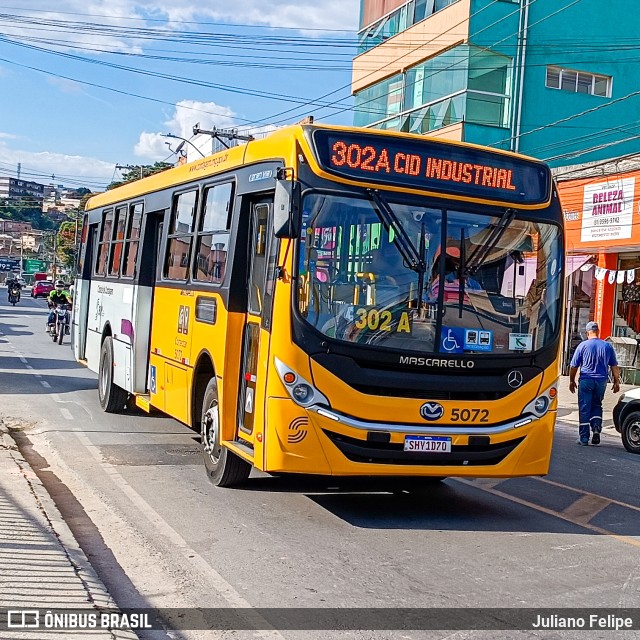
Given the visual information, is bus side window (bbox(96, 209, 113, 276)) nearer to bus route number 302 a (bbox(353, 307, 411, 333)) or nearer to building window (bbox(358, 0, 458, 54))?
bus route number 302 a (bbox(353, 307, 411, 333))

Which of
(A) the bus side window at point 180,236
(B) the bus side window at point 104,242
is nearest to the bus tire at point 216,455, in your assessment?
(A) the bus side window at point 180,236

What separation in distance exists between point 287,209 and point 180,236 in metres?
3.68

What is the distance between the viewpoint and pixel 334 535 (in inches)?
293

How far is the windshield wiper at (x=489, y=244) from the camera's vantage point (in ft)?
25.7

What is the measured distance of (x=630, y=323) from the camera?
23797 mm

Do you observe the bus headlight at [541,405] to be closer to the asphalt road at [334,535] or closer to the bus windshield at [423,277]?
the bus windshield at [423,277]

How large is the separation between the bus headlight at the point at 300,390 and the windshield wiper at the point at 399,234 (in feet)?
4.22

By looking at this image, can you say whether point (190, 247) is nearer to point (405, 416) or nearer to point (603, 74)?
point (405, 416)

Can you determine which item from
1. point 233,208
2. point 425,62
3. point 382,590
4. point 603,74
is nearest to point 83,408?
point 233,208

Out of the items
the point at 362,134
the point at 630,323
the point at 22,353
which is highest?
the point at 362,134

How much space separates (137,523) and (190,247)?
3601mm

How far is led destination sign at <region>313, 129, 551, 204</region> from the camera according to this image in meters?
7.68

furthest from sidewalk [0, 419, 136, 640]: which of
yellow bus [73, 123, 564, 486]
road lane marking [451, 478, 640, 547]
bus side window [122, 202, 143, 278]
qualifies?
bus side window [122, 202, 143, 278]

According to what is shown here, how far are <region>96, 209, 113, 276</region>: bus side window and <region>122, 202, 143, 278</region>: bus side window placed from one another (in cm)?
140
